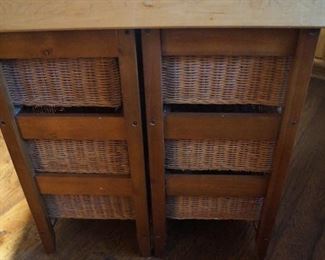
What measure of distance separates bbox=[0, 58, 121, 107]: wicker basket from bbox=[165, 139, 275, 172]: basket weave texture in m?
0.20

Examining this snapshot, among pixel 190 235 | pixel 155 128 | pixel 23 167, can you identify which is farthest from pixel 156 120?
pixel 190 235

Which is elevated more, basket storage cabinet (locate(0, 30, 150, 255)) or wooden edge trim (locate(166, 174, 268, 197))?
basket storage cabinet (locate(0, 30, 150, 255))

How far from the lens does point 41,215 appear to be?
1.02 m

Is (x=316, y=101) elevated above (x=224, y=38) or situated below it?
below

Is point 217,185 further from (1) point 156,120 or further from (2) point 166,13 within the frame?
(2) point 166,13

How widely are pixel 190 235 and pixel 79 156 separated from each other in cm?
49

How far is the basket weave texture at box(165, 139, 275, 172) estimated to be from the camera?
870mm

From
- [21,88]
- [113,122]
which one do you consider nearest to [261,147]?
[113,122]

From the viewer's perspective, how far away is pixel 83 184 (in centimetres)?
95

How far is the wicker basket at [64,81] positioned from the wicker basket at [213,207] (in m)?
0.36

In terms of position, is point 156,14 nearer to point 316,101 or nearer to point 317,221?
point 317,221

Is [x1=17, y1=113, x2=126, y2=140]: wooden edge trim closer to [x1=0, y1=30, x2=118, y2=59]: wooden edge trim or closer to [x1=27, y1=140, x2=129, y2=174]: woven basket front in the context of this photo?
[x1=27, y1=140, x2=129, y2=174]: woven basket front

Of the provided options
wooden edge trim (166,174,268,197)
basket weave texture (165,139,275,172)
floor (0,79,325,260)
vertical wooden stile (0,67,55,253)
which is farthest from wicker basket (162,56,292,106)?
floor (0,79,325,260)

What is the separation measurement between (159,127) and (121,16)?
0.27 m
